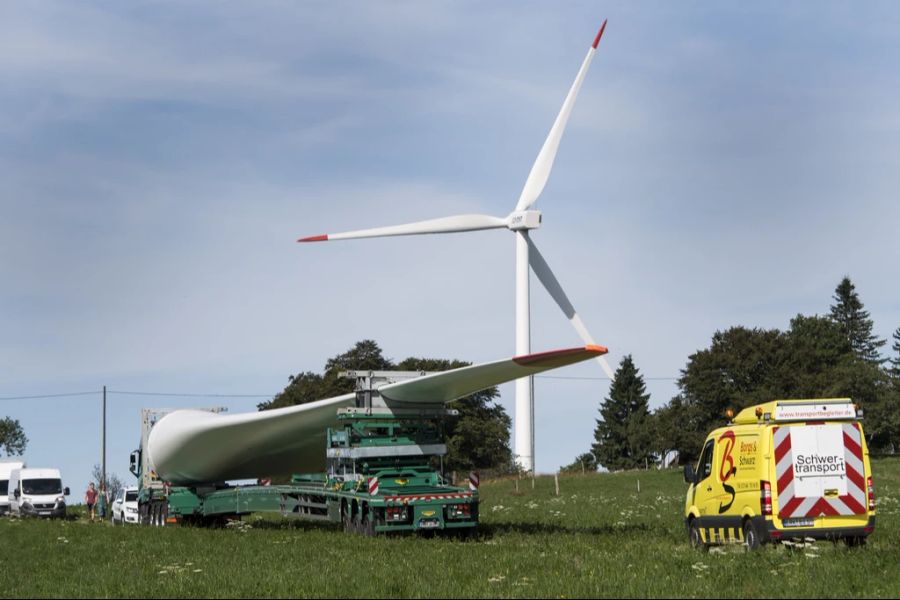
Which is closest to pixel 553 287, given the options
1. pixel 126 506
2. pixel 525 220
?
pixel 525 220

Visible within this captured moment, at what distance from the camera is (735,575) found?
638 inches

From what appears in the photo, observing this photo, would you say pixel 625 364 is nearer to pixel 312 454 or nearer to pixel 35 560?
pixel 312 454

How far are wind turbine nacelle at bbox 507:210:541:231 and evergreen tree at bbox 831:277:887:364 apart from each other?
82185mm

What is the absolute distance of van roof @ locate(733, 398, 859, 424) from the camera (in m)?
20.0

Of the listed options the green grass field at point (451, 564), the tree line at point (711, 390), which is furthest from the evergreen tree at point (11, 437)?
the green grass field at point (451, 564)

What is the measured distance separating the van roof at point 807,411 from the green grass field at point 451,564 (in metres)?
2.18

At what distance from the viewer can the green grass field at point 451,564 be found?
15.4 m

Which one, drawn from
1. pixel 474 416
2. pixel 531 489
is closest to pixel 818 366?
pixel 474 416

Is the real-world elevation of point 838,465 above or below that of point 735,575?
above

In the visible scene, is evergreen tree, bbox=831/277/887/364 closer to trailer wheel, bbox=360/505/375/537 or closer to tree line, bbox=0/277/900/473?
tree line, bbox=0/277/900/473

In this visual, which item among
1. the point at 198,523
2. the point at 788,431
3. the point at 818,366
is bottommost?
the point at 198,523

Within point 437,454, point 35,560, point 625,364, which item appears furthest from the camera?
point 625,364

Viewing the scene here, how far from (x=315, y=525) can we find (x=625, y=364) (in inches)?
3688

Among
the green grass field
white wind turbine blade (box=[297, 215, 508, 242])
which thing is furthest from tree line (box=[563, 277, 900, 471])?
the green grass field
